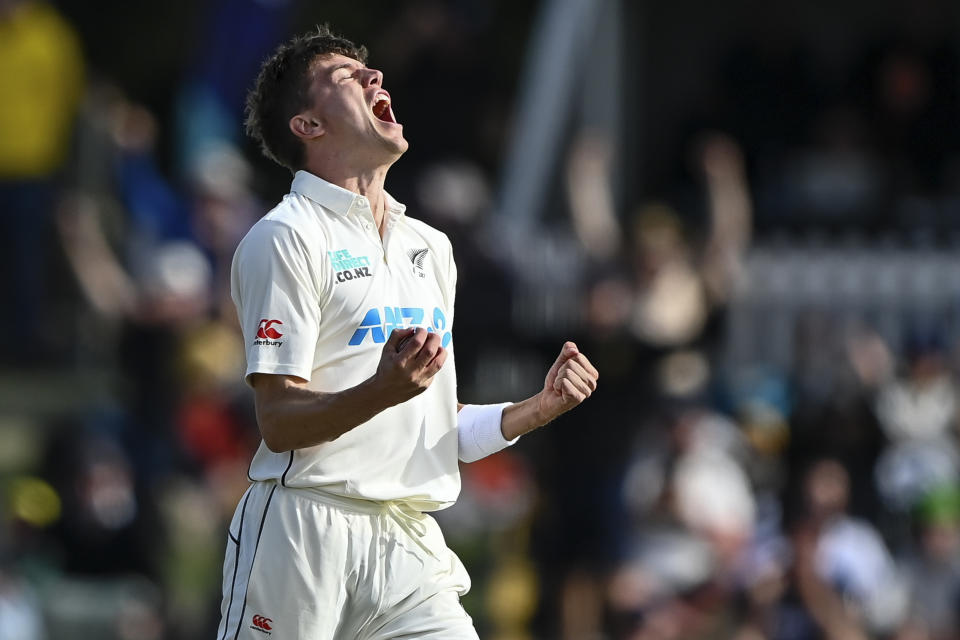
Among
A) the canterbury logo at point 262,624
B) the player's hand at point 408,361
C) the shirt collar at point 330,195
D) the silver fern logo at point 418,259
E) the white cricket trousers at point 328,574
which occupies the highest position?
the shirt collar at point 330,195

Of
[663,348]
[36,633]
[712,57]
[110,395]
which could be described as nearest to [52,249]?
[110,395]

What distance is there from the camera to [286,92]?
497 centimetres

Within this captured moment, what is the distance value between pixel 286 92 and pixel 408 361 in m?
1.07

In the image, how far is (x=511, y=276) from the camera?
1219 cm

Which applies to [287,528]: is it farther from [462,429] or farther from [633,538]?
[633,538]

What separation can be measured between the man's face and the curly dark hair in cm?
4

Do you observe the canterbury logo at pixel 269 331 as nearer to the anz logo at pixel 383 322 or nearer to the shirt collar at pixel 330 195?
the anz logo at pixel 383 322

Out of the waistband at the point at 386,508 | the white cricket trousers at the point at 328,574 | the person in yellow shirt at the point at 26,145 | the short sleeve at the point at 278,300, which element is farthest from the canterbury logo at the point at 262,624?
the person in yellow shirt at the point at 26,145

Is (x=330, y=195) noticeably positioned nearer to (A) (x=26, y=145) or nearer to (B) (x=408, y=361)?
(B) (x=408, y=361)

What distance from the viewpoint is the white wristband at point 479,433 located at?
5.04 m

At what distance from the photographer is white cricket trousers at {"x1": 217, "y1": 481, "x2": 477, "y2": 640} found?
465 cm

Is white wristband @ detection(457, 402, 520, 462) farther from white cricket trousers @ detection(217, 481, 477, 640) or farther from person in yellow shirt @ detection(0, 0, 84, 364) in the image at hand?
person in yellow shirt @ detection(0, 0, 84, 364)

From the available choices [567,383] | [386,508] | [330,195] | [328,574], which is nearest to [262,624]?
[328,574]

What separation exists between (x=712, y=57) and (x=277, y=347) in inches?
472
